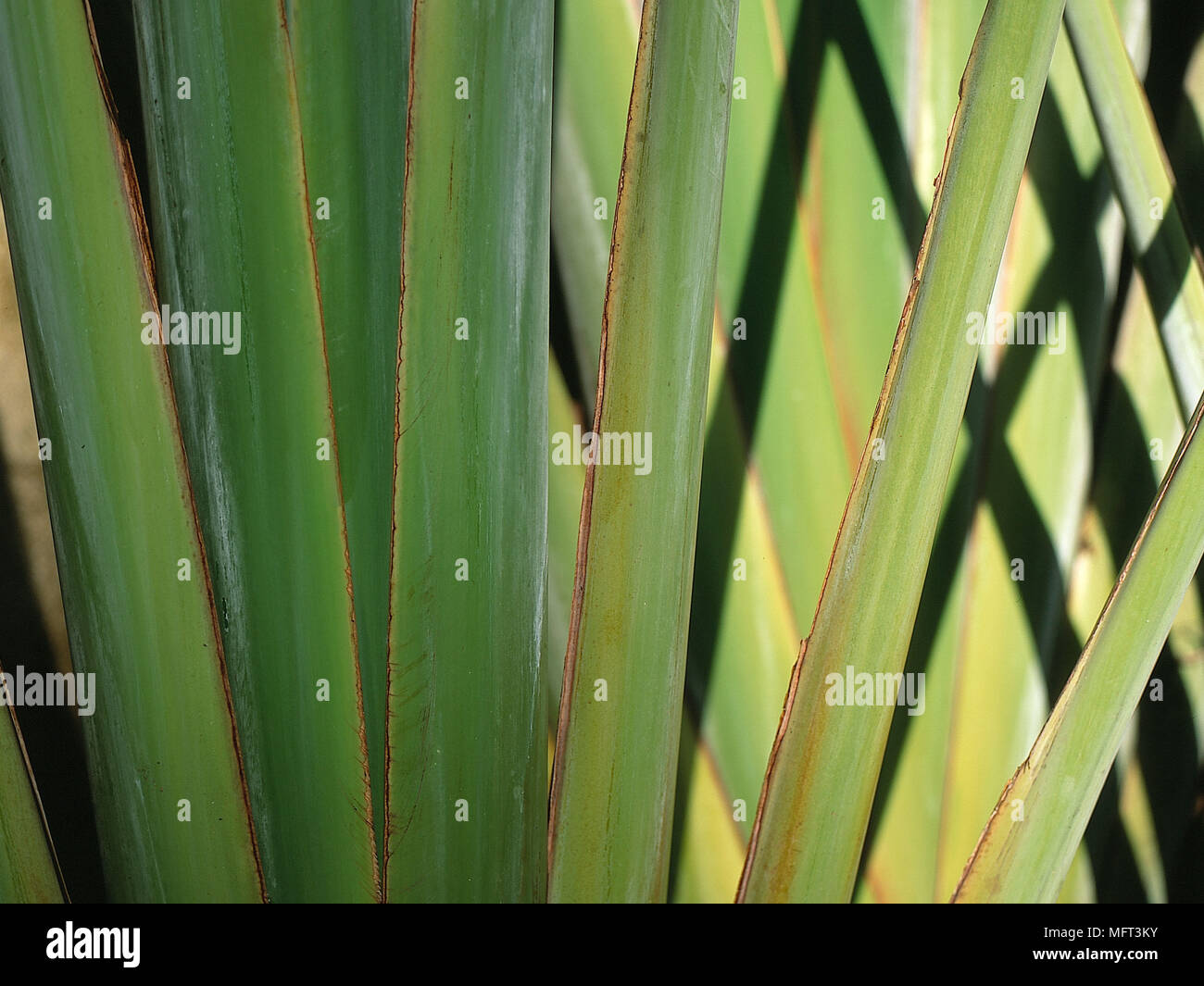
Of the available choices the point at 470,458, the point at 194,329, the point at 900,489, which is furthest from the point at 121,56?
the point at 900,489

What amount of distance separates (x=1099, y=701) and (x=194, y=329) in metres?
0.35

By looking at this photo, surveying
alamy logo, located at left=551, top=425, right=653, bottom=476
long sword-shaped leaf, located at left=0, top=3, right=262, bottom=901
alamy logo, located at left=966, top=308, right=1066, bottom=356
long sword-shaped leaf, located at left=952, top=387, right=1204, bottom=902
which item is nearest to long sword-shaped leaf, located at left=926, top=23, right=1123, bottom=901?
alamy logo, located at left=966, top=308, right=1066, bottom=356

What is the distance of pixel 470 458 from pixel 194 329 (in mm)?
121

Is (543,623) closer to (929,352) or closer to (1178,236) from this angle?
(929,352)

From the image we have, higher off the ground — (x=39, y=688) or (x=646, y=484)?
(x=646, y=484)

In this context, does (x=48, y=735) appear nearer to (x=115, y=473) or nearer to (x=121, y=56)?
(x=115, y=473)

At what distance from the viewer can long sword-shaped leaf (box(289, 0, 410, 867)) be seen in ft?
0.96

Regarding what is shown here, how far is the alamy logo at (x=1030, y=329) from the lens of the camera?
44cm

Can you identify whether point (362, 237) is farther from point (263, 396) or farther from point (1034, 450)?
point (1034, 450)

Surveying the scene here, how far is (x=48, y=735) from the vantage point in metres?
0.43

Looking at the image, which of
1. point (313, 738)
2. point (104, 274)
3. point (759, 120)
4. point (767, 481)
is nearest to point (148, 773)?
point (313, 738)

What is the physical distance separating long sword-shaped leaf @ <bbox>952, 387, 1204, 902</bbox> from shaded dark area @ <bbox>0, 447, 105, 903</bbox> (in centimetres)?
45
